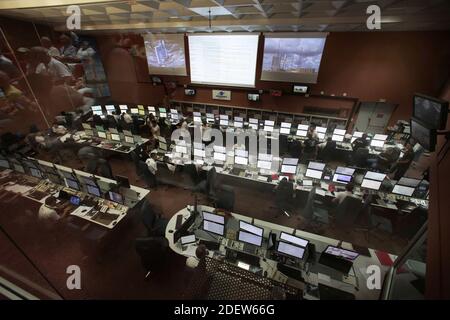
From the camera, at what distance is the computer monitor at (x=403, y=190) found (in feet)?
15.2

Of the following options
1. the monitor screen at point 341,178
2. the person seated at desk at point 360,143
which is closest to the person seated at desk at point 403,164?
the person seated at desk at point 360,143

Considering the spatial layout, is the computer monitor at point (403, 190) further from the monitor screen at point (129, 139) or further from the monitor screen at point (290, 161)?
the monitor screen at point (129, 139)

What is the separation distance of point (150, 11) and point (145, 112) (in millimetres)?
4758

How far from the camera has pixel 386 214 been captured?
4.71m

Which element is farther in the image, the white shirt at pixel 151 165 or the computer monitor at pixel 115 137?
the computer monitor at pixel 115 137

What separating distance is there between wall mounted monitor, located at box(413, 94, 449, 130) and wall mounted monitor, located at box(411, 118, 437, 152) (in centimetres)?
5

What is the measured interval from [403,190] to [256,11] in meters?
6.10

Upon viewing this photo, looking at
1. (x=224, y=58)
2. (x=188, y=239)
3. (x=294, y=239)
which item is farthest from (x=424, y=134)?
(x=224, y=58)

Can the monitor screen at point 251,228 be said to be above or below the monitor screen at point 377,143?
above

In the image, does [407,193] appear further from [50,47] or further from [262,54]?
[50,47]

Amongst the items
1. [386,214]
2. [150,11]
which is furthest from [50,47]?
[386,214]

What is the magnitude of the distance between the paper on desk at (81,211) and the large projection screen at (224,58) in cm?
793
